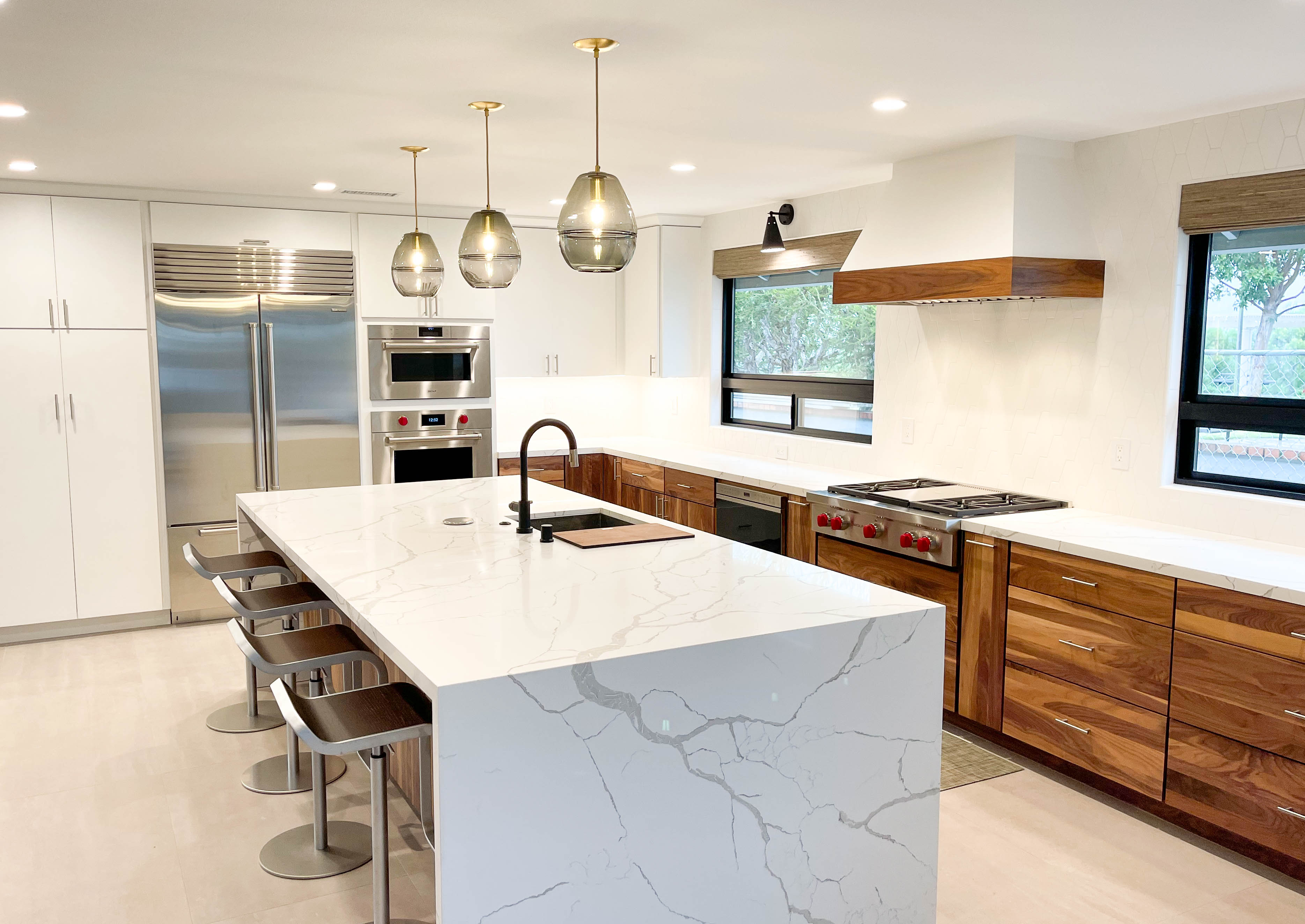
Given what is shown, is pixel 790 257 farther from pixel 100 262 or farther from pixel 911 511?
pixel 100 262

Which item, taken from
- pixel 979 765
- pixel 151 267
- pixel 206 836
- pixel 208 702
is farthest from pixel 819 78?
pixel 151 267

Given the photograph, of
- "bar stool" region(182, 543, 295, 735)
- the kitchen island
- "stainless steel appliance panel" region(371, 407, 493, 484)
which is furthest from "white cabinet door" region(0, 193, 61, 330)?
the kitchen island

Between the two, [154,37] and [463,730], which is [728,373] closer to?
[154,37]

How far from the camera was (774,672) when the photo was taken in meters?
2.19

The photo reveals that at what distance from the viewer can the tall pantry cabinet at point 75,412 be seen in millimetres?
5027

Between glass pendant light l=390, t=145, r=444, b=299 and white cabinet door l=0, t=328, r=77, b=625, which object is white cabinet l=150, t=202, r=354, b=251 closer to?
white cabinet door l=0, t=328, r=77, b=625

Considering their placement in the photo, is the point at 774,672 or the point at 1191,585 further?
the point at 1191,585

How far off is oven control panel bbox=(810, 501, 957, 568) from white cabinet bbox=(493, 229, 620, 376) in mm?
2533

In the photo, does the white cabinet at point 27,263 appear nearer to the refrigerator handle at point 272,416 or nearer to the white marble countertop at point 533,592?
the refrigerator handle at point 272,416

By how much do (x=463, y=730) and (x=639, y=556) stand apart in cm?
120

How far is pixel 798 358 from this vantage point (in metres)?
5.68

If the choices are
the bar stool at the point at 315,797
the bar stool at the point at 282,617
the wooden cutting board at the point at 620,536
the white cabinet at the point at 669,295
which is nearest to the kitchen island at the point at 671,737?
the bar stool at the point at 315,797

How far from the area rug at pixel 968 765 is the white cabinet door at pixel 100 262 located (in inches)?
177

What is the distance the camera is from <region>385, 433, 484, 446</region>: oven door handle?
587cm
